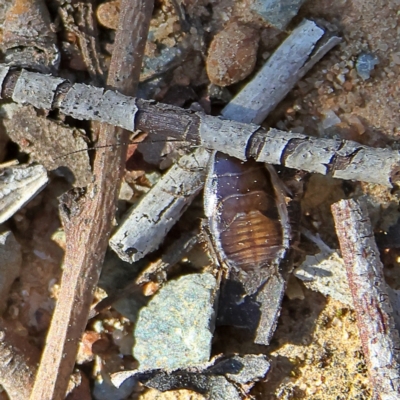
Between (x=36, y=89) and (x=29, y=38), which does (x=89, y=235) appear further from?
(x=29, y=38)

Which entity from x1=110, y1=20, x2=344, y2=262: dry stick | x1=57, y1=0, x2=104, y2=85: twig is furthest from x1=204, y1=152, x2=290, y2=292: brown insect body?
x1=57, y1=0, x2=104, y2=85: twig

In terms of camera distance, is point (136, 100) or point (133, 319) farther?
point (133, 319)

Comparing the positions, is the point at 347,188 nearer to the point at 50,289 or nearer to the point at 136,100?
the point at 136,100

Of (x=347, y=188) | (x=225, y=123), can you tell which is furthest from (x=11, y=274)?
(x=347, y=188)

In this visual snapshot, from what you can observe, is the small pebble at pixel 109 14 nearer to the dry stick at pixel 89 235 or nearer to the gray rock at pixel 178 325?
the dry stick at pixel 89 235

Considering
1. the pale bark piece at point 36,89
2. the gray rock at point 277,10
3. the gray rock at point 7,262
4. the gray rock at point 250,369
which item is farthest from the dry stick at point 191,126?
the gray rock at point 250,369

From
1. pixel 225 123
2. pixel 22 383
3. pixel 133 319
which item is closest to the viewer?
pixel 225 123
